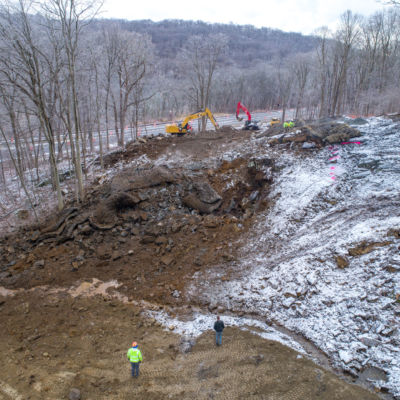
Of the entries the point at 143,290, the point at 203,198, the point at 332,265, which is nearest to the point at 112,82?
the point at 203,198

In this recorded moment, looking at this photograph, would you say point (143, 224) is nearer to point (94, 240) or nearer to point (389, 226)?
point (94, 240)

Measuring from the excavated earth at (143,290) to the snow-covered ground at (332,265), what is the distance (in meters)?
0.67

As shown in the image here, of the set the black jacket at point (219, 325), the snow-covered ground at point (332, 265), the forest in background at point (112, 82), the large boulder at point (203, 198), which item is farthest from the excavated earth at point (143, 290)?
the forest in background at point (112, 82)

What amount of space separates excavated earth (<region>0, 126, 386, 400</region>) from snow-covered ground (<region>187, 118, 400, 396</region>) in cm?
67

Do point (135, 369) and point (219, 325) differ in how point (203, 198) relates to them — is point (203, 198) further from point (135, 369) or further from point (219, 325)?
point (135, 369)

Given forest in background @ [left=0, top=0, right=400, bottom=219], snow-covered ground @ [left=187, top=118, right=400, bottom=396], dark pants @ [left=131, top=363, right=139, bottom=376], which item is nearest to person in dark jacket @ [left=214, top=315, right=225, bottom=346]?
snow-covered ground @ [left=187, top=118, right=400, bottom=396]

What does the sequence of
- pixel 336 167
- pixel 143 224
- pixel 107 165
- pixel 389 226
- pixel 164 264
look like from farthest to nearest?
pixel 107 165, pixel 336 167, pixel 143 224, pixel 164 264, pixel 389 226

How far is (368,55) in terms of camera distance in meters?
33.4

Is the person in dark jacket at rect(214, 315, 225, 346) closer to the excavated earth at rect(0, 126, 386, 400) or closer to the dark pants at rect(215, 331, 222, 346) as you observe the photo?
the dark pants at rect(215, 331, 222, 346)

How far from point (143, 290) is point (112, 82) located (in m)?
21.2

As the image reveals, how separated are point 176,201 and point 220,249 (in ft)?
11.5

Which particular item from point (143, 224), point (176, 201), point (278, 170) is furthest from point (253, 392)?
point (278, 170)

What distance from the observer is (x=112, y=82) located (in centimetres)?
2467

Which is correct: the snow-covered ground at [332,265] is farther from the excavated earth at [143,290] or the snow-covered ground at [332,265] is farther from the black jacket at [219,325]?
the black jacket at [219,325]
